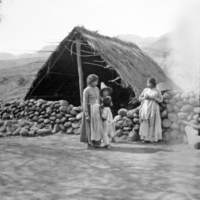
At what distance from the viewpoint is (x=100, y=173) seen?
352 centimetres

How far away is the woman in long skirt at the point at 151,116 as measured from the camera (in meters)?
5.93

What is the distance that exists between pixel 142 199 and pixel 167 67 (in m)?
18.6

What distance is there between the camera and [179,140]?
5.96 meters

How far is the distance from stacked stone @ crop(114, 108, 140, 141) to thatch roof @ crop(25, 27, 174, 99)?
678mm

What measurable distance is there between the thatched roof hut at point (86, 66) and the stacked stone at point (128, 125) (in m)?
0.72

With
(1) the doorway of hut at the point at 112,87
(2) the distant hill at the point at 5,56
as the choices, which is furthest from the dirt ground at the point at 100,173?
(2) the distant hill at the point at 5,56

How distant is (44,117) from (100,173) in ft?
17.2

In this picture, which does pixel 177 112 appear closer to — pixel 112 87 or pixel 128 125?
pixel 128 125

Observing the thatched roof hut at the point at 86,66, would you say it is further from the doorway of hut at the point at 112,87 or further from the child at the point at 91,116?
the child at the point at 91,116

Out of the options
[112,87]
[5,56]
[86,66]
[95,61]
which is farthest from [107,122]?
[5,56]

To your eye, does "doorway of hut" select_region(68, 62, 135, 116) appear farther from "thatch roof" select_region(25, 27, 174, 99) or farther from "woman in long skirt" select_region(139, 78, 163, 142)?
"woman in long skirt" select_region(139, 78, 163, 142)

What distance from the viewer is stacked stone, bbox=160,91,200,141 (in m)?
5.82

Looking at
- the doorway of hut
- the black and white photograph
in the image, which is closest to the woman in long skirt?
the black and white photograph

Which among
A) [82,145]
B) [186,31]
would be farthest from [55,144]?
[186,31]
